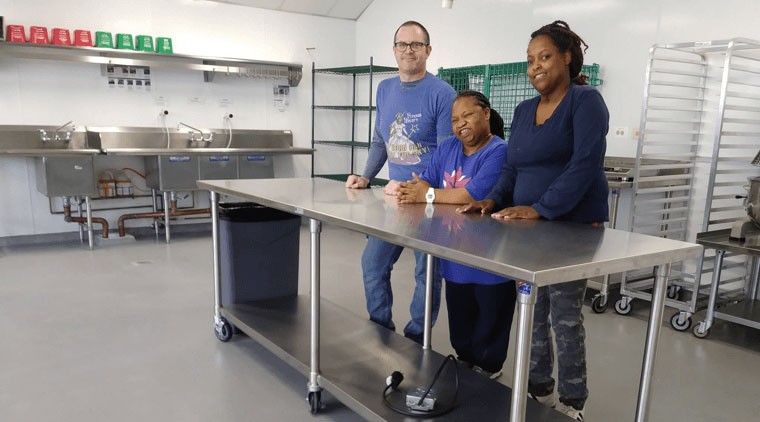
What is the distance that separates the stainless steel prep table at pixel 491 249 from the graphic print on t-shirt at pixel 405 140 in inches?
10.3

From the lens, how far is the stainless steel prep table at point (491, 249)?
1375 millimetres

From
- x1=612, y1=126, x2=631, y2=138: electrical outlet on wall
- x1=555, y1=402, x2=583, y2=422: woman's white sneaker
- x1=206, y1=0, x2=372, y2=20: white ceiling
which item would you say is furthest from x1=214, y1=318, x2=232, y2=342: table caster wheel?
x1=206, y1=0, x2=372, y2=20: white ceiling

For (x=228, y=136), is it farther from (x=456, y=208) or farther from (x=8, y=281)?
(x=456, y=208)

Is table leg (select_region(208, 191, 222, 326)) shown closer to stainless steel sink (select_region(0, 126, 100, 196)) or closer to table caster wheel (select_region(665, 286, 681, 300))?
stainless steel sink (select_region(0, 126, 100, 196))

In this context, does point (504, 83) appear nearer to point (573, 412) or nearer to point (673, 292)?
point (673, 292)

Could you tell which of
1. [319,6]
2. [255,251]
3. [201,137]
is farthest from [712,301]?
[319,6]

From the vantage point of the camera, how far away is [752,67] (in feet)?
12.1

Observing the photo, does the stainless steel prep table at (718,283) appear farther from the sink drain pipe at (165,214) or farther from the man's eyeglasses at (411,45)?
the sink drain pipe at (165,214)

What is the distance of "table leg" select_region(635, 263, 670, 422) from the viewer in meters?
1.58

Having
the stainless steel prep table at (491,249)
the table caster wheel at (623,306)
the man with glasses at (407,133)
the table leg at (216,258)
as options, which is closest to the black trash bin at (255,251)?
the table leg at (216,258)

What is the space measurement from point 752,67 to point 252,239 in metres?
3.39

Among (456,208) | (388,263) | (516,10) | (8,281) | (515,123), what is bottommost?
(8,281)

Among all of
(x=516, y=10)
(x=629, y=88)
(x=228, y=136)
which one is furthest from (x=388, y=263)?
(x=228, y=136)

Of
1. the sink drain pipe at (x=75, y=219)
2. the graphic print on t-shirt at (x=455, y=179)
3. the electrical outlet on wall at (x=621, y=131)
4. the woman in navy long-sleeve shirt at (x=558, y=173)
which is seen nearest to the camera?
the woman in navy long-sleeve shirt at (x=558, y=173)
